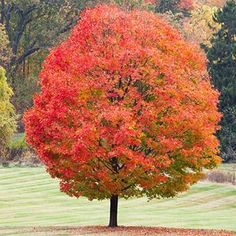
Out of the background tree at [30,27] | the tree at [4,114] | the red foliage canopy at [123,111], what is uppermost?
the background tree at [30,27]

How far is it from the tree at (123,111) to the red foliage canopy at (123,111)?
0.04 m

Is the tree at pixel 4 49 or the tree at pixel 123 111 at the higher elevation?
the tree at pixel 4 49

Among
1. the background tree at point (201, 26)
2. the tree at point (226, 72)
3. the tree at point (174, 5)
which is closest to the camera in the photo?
the tree at point (226, 72)

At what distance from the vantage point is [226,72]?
69875 mm

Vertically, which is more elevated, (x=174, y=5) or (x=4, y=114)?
(x=174, y=5)

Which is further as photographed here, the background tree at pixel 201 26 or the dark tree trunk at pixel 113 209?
the background tree at pixel 201 26

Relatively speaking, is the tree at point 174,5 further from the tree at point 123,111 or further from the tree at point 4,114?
the tree at point 123,111

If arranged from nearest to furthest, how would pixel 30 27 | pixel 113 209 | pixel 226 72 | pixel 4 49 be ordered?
1. pixel 113 209
2. pixel 226 72
3. pixel 4 49
4. pixel 30 27

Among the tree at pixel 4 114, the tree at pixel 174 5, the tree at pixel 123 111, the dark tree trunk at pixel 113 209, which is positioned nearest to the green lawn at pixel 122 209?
the dark tree trunk at pixel 113 209

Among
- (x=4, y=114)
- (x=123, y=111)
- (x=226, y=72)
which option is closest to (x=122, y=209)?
(x=123, y=111)

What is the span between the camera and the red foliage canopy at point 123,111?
29.5 meters

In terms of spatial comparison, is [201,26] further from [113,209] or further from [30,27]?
[113,209]

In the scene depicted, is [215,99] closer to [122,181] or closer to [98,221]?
[122,181]

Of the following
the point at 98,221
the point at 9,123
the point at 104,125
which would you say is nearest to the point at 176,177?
the point at 104,125
